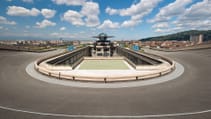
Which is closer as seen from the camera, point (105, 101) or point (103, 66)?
point (105, 101)

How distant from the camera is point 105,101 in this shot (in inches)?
423

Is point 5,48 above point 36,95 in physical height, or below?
above

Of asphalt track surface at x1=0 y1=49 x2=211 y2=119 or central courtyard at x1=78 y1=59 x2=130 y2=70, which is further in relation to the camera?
central courtyard at x1=78 y1=59 x2=130 y2=70

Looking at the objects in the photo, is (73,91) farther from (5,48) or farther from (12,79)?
(5,48)

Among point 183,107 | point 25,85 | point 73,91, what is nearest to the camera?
point 183,107

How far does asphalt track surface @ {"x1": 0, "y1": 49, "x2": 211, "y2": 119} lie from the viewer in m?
8.84

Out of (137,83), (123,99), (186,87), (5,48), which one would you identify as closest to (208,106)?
(186,87)

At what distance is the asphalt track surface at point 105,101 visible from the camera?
884 centimetres

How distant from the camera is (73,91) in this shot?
12.8 m

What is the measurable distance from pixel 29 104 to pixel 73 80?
5815 millimetres

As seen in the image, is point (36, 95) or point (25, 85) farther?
point (25, 85)

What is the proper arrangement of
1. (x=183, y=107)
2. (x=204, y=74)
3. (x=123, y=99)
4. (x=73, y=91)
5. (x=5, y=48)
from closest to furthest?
(x=183, y=107), (x=123, y=99), (x=73, y=91), (x=204, y=74), (x=5, y=48)

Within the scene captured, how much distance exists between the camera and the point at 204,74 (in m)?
17.7

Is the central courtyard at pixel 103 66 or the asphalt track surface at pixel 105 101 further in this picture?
the central courtyard at pixel 103 66
